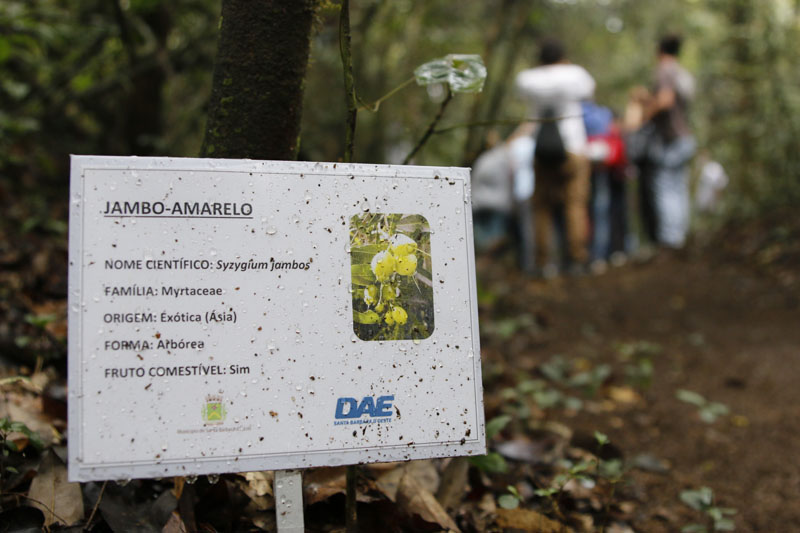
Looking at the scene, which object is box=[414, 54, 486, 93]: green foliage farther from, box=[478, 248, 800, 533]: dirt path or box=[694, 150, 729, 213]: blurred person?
box=[694, 150, 729, 213]: blurred person

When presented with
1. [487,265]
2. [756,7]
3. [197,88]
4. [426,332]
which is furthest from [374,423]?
[756,7]

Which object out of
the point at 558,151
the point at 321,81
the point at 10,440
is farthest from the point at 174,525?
the point at 558,151

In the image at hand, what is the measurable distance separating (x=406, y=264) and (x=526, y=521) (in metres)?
0.89

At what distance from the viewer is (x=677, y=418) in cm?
319

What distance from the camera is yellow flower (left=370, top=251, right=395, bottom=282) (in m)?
1.50

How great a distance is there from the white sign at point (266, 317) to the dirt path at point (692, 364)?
1226 mm

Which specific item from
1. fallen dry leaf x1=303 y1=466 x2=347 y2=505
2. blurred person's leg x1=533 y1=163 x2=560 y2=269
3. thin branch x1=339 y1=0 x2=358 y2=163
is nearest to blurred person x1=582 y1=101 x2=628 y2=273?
blurred person's leg x1=533 y1=163 x2=560 y2=269

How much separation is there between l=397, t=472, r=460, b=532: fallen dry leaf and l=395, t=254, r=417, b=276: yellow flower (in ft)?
2.12

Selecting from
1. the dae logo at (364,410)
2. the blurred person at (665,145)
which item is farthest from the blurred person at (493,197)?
the dae logo at (364,410)

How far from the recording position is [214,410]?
1.36 metres

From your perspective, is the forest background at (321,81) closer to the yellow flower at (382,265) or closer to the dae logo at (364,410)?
the yellow flower at (382,265)

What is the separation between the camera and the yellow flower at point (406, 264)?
1511 mm

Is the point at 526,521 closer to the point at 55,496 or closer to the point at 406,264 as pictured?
the point at 406,264

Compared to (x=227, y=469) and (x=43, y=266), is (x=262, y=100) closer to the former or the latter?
(x=227, y=469)
